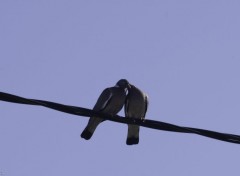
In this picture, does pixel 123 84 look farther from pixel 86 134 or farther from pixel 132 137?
pixel 86 134

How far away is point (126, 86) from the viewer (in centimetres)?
968

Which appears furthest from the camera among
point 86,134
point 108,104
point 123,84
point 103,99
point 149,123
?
point 123,84

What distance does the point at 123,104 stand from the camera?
931 centimetres

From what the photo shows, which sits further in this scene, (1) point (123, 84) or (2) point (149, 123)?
(1) point (123, 84)

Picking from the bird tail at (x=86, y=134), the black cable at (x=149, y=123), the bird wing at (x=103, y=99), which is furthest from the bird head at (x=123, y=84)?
the black cable at (x=149, y=123)

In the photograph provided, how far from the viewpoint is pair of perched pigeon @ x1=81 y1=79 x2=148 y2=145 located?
29.9 feet

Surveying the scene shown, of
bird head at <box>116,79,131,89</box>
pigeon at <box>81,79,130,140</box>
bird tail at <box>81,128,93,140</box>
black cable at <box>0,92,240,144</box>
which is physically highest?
bird head at <box>116,79,131,89</box>

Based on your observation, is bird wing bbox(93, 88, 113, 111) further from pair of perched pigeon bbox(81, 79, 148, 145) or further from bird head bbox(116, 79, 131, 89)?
bird head bbox(116, 79, 131, 89)

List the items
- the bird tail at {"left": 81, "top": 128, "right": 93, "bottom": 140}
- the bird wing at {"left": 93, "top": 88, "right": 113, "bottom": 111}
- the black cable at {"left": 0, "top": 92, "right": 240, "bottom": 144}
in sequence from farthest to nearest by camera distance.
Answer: the bird wing at {"left": 93, "top": 88, "right": 113, "bottom": 111} < the bird tail at {"left": 81, "top": 128, "right": 93, "bottom": 140} < the black cable at {"left": 0, "top": 92, "right": 240, "bottom": 144}

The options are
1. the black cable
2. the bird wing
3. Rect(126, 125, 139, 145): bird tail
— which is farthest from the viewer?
the bird wing

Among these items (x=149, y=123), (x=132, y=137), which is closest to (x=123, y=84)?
(x=132, y=137)

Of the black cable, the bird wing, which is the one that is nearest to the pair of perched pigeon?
the bird wing

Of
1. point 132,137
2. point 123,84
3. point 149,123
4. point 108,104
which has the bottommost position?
point 149,123

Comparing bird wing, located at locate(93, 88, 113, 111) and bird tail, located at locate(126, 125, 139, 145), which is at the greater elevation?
bird wing, located at locate(93, 88, 113, 111)
